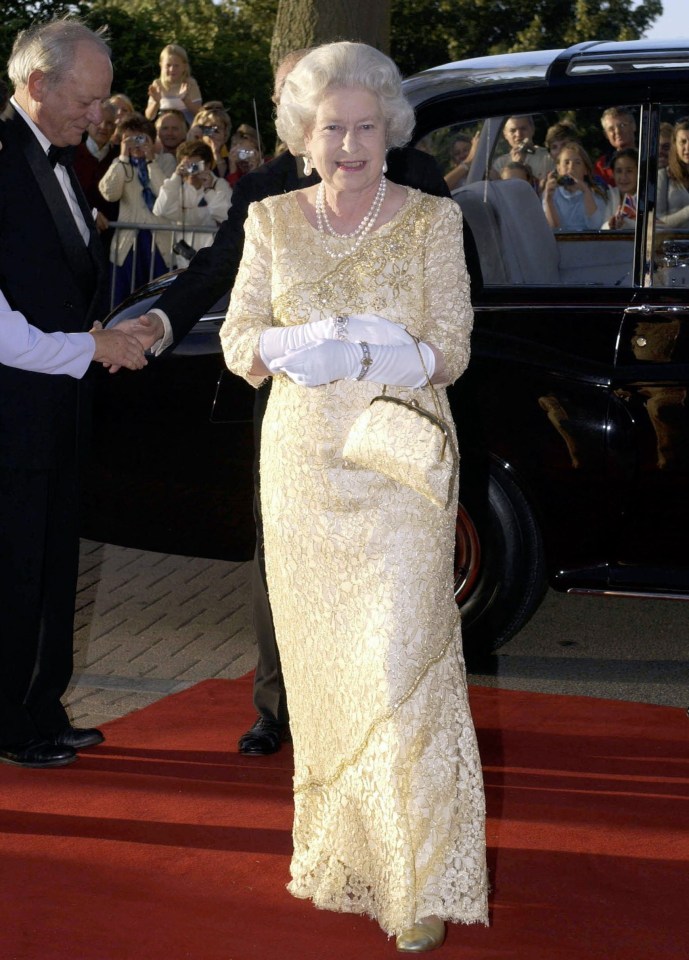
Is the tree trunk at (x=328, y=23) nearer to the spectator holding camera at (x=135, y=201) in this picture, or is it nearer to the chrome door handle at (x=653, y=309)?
the spectator holding camera at (x=135, y=201)

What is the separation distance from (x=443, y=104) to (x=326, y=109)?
6.61 ft

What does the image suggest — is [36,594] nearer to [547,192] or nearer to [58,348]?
[58,348]

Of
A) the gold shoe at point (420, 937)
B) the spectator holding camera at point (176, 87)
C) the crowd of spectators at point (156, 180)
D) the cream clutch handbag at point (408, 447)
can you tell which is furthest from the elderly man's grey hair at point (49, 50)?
the spectator holding camera at point (176, 87)

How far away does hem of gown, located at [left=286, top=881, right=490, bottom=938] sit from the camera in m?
3.37

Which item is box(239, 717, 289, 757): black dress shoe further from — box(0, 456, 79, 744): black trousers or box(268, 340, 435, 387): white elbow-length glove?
box(268, 340, 435, 387): white elbow-length glove

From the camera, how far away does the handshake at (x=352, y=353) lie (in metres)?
3.30

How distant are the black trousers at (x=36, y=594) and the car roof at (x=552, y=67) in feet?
6.55

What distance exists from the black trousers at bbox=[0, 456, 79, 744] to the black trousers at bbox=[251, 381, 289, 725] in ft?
1.95

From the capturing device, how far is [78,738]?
4.80 metres

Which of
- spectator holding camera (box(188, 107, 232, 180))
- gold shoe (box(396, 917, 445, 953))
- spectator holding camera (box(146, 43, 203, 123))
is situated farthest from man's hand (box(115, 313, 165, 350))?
spectator holding camera (box(146, 43, 203, 123))

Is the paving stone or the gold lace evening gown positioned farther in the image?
the paving stone

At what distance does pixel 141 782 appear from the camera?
450 centimetres

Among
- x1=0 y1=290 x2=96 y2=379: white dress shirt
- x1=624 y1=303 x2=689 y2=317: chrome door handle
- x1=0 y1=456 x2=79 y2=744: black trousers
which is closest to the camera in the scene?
x1=0 y1=290 x2=96 y2=379: white dress shirt

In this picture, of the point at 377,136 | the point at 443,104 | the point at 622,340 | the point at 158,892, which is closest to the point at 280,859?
the point at 158,892
